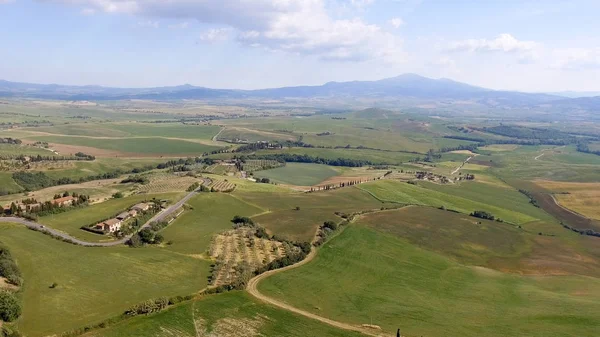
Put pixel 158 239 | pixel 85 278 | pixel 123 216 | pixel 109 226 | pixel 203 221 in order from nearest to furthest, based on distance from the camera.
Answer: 1. pixel 85 278
2. pixel 158 239
3. pixel 109 226
4. pixel 123 216
5. pixel 203 221

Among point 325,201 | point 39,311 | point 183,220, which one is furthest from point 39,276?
point 325,201

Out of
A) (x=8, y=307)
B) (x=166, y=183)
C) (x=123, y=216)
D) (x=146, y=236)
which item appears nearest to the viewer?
(x=8, y=307)

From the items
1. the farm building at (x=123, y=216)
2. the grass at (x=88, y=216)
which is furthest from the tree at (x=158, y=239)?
the farm building at (x=123, y=216)

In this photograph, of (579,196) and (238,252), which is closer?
(238,252)

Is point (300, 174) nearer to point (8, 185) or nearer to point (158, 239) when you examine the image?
point (8, 185)

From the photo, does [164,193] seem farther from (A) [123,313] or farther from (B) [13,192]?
(A) [123,313]

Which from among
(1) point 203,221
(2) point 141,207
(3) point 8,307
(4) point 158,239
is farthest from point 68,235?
(3) point 8,307

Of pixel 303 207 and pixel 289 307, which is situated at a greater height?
pixel 303 207
